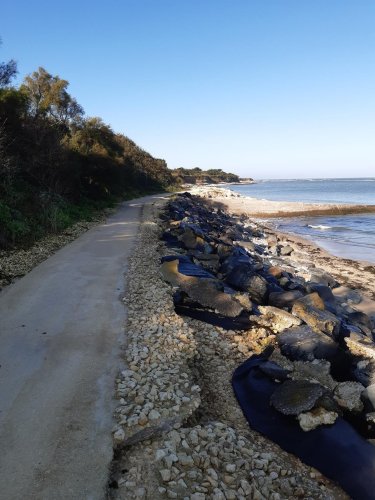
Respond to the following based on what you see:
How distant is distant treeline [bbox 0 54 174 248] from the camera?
16375 millimetres

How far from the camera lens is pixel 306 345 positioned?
26.6 feet

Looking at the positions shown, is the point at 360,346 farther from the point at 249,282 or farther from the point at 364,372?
the point at 249,282

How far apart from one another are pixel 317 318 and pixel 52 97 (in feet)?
120

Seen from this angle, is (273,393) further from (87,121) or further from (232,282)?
(87,121)

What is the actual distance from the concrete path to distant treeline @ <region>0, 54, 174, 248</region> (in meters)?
4.97

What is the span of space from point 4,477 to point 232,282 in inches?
371

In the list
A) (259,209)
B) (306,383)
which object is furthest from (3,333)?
(259,209)

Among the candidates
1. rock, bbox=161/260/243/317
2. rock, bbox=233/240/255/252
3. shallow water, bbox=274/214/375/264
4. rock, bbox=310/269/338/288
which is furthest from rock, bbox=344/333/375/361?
shallow water, bbox=274/214/375/264

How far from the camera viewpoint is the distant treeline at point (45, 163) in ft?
53.7

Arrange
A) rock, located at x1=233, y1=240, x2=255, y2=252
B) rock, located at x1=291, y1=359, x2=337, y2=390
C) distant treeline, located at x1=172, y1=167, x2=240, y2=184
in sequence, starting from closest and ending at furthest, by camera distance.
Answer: rock, located at x1=291, y1=359, x2=337, y2=390 → rock, located at x1=233, y1=240, x2=255, y2=252 → distant treeline, located at x1=172, y1=167, x2=240, y2=184

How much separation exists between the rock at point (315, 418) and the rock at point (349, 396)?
2.14 feet

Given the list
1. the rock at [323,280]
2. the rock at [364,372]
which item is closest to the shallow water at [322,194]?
the rock at [323,280]

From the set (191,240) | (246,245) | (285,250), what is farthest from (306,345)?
(285,250)

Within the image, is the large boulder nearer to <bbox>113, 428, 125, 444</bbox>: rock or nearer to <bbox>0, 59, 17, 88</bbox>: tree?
<bbox>113, 428, 125, 444</bbox>: rock
